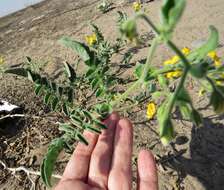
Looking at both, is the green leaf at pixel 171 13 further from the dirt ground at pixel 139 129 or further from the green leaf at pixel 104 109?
the green leaf at pixel 104 109

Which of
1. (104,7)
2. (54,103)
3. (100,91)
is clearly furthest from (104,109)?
(104,7)

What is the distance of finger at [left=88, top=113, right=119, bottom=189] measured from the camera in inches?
84.6

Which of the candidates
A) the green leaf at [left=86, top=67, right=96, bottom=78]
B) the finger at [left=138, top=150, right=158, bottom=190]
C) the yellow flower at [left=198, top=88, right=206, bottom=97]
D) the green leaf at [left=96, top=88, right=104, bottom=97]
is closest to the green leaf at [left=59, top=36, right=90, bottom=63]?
the green leaf at [left=86, top=67, right=96, bottom=78]

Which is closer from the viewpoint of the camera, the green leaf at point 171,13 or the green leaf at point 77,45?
the green leaf at point 171,13

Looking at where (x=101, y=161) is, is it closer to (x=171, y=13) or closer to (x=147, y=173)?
(x=147, y=173)

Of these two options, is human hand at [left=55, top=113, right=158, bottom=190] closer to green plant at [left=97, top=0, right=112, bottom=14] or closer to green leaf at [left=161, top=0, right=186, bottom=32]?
green leaf at [left=161, top=0, right=186, bottom=32]

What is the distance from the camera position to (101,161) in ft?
7.16

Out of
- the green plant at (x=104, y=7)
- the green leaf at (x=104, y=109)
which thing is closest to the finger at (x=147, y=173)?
the green leaf at (x=104, y=109)

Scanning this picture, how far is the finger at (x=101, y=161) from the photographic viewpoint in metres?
2.15

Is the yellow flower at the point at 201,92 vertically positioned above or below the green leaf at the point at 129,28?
above

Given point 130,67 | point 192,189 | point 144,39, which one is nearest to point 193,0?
point 144,39

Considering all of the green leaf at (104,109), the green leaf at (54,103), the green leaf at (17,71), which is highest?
the green leaf at (17,71)

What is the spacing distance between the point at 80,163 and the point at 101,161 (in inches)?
4.8

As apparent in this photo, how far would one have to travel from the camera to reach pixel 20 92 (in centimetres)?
377
